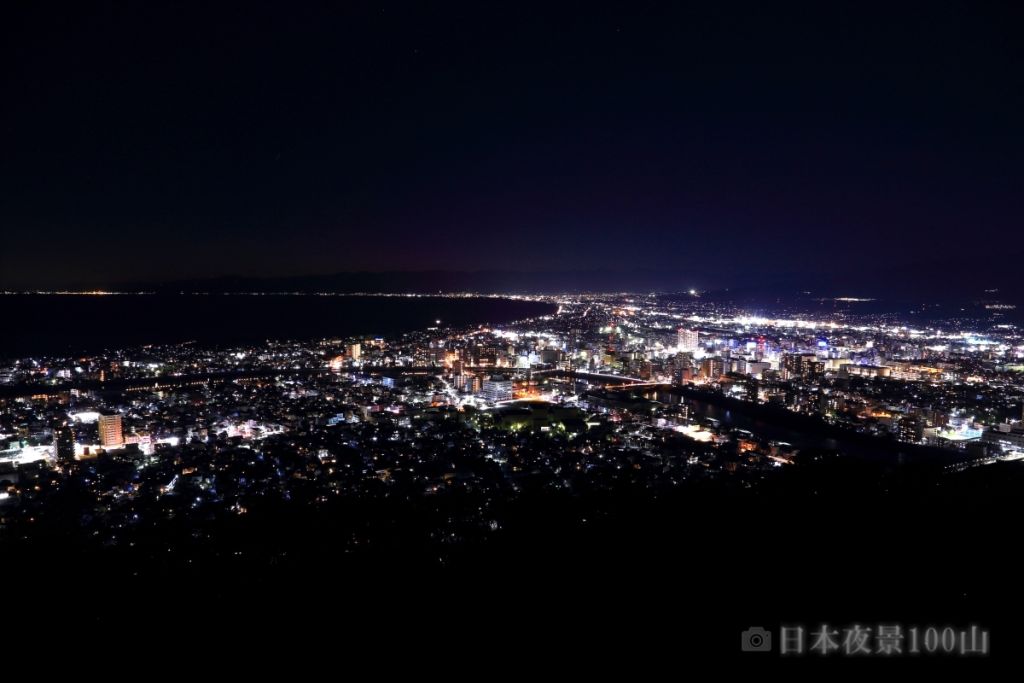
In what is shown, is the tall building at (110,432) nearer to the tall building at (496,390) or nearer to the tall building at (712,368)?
the tall building at (496,390)

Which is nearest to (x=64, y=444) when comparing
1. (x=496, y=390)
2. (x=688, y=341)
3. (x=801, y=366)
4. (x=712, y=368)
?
(x=496, y=390)

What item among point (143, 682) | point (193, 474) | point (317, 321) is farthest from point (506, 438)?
point (317, 321)

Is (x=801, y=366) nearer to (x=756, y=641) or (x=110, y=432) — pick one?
(x=110, y=432)

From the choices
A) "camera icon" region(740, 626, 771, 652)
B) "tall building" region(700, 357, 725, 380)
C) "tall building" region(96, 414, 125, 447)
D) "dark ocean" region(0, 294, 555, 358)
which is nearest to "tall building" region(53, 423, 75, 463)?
"tall building" region(96, 414, 125, 447)

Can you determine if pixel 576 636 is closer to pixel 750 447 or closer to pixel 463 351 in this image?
pixel 750 447

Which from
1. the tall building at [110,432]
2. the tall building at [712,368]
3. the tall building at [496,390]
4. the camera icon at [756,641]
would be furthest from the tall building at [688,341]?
the camera icon at [756,641]

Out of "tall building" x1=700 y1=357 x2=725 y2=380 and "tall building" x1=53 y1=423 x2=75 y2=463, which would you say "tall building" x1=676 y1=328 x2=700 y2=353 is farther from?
"tall building" x1=53 y1=423 x2=75 y2=463
